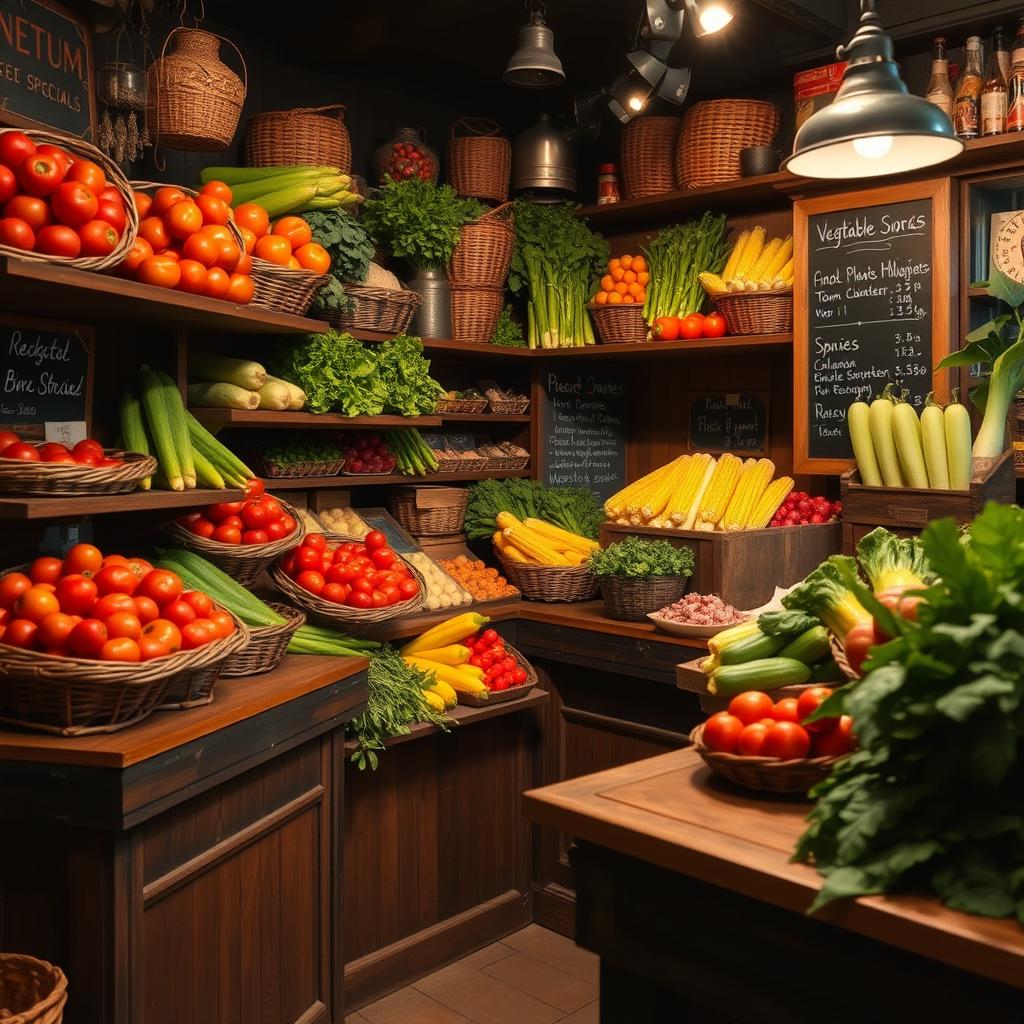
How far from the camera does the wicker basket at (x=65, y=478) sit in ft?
8.14

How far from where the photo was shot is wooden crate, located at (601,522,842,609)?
4020 mm

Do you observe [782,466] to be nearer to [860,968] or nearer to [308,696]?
[308,696]

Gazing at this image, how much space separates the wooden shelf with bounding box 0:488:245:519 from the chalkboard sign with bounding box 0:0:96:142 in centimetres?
96

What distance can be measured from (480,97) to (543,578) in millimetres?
2386

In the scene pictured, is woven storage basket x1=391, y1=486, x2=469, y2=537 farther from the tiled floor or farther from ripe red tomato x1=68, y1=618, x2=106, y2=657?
ripe red tomato x1=68, y1=618, x2=106, y2=657

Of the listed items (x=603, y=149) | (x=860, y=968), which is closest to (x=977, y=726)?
(x=860, y=968)

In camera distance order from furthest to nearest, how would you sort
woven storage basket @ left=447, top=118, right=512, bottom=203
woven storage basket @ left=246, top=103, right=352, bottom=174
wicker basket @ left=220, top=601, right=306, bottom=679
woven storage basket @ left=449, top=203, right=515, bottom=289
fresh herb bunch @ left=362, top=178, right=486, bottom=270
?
woven storage basket @ left=447, top=118, right=512, bottom=203 → woven storage basket @ left=449, top=203, right=515, bottom=289 → fresh herb bunch @ left=362, top=178, right=486, bottom=270 → woven storage basket @ left=246, top=103, right=352, bottom=174 → wicker basket @ left=220, top=601, right=306, bottom=679

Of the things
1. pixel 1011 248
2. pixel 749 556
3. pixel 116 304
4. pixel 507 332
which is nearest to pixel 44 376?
pixel 116 304

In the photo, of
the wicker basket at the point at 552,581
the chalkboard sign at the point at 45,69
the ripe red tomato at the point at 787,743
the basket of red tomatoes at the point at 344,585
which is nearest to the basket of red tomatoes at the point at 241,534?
the basket of red tomatoes at the point at 344,585

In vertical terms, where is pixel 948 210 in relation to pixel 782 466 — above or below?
above

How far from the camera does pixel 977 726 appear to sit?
4.84ft

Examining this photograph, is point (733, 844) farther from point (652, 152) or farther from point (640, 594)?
point (652, 152)

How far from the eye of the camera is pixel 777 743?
185 cm

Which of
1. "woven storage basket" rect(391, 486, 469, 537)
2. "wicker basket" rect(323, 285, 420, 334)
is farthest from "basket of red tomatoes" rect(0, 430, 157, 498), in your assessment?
"woven storage basket" rect(391, 486, 469, 537)
